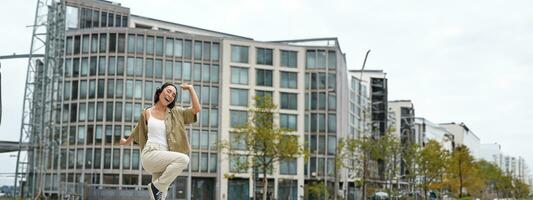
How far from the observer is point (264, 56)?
8981cm

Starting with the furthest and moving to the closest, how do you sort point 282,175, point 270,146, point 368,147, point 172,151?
point 282,175 → point 368,147 → point 270,146 → point 172,151

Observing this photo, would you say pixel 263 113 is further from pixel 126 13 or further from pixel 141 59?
pixel 126 13

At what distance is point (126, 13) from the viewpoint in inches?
3447

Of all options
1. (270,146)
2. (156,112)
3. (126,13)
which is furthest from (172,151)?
(126,13)

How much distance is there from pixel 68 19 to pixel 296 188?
102 ft

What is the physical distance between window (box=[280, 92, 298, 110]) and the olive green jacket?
270 ft

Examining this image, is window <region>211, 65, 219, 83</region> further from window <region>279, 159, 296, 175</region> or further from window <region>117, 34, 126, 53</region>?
window <region>279, 159, 296, 175</region>

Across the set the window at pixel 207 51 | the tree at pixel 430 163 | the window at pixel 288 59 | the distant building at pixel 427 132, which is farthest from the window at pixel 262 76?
the distant building at pixel 427 132

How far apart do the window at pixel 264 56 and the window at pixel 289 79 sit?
2.27 m

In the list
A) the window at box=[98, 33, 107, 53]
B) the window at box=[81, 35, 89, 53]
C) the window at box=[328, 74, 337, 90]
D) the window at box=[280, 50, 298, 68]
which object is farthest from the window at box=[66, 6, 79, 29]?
the window at box=[328, 74, 337, 90]

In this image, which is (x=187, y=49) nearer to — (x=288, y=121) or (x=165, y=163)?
(x=288, y=121)

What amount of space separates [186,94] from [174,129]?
7561 centimetres

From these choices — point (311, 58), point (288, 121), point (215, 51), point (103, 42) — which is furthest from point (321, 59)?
point (103, 42)

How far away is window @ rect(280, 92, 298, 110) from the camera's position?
90562 millimetres
